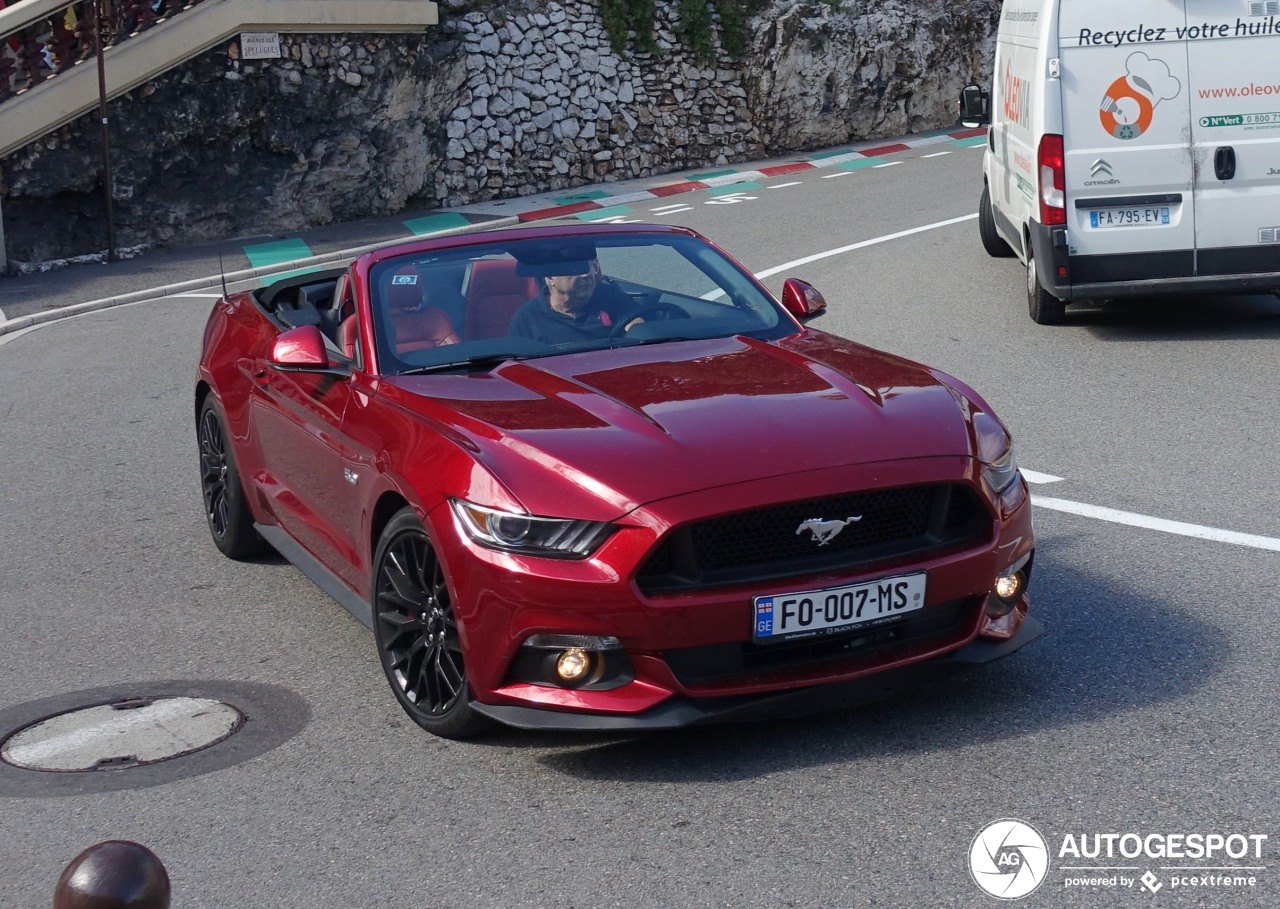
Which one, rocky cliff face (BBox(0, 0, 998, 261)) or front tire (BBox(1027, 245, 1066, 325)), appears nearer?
front tire (BBox(1027, 245, 1066, 325))

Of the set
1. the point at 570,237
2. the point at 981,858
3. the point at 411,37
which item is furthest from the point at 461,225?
the point at 981,858

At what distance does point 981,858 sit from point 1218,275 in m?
8.10

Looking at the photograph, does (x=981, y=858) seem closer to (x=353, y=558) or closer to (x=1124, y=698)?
(x=1124, y=698)

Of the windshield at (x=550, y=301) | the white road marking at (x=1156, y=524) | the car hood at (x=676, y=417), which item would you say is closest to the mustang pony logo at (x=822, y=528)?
the car hood at (x=676, y=417)

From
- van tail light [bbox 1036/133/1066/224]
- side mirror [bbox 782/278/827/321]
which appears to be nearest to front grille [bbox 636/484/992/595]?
side mirror [bbox 782/278/827/321]

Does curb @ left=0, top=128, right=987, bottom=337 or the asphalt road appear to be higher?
the asphalt road

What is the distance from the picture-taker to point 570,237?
6.50 meters

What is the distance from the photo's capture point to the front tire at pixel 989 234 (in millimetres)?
14969

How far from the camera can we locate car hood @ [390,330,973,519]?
4609mm

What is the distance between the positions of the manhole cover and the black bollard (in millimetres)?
3013

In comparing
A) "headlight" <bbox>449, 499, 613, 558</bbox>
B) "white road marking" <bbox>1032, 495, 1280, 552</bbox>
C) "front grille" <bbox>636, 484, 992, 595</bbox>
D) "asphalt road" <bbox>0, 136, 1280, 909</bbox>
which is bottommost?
"white road marking" <bbox>1032, 495, 1280, 552</bbox>

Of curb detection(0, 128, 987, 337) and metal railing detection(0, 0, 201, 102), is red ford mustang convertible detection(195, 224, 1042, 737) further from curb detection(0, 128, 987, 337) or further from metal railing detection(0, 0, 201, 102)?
metal railing detection(0, 0, 201, 102)

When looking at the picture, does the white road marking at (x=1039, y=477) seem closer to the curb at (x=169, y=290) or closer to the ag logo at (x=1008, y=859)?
the ag logo at (x=1008, y=859)

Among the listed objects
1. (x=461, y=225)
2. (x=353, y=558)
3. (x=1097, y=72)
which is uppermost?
(x=1097, y=72)
